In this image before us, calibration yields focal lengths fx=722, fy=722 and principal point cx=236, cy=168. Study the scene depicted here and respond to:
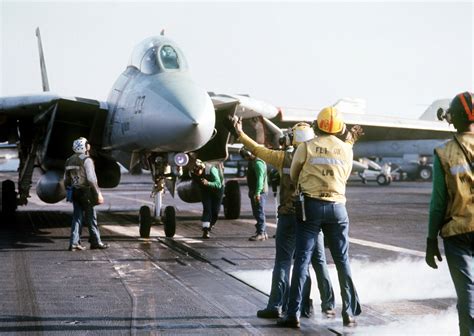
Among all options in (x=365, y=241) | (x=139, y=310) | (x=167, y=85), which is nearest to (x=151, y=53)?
(x=167, y=85)

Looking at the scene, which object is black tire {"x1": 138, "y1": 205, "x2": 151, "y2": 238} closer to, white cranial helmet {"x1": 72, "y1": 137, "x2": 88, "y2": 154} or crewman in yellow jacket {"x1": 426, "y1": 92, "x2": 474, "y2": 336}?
white cranial helmet {"x1": 72, "y1": 137, "x2": 88, "y2": 154}

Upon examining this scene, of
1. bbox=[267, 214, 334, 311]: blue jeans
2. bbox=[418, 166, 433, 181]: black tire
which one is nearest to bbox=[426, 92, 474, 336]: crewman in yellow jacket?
bbox=[267, 214, 334, 311]: blue jeans

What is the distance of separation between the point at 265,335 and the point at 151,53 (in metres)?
9.02

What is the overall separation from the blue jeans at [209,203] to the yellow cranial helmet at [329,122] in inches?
273

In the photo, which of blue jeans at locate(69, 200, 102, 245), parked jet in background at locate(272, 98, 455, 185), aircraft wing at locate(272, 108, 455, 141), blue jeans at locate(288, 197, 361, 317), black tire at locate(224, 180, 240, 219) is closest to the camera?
blue jeans at locate(288, 197, 361, 317)

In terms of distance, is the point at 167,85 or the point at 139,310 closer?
the point at 139,310

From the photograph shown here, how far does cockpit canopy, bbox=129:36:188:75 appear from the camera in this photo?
13.8 m

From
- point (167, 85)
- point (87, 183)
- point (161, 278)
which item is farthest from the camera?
point (167, 85)

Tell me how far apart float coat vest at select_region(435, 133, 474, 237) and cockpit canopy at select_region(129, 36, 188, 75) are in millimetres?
9211

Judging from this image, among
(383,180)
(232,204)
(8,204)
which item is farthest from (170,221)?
(383,180)

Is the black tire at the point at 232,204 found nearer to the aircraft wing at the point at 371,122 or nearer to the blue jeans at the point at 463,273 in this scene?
the aircraft wing at the point at 371,122

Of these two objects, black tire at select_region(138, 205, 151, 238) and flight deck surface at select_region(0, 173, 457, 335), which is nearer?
flight deck surface at select_region(0, 173, 457, 335)

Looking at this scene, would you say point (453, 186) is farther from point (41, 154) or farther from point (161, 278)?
point (41, 154)

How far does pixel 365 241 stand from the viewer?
13062 mm
